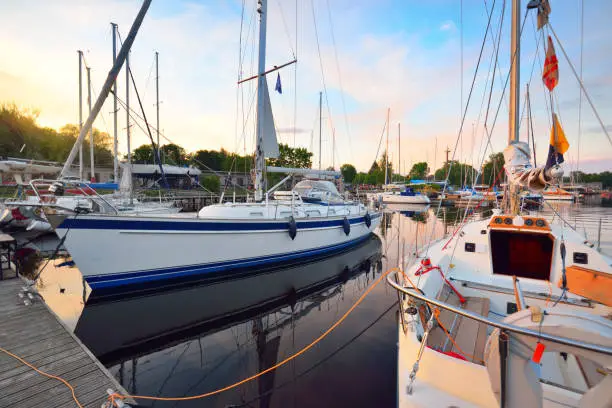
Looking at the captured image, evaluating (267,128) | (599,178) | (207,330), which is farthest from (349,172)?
(599,178)

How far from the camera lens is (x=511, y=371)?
2.12 m

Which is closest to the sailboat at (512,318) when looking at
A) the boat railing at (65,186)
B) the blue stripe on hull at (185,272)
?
the blue stripe on hull at (185,272)

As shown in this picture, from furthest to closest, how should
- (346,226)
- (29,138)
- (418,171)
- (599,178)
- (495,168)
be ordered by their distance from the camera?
(599,178)
(418,171)
(29,138)
(346,226)
(495,168)

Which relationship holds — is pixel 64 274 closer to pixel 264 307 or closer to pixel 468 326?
pixel 264 307

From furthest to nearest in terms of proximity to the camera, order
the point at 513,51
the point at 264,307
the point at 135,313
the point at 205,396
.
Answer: the point at 264,307
the point at 135,313
the point at 513,51
the point at 205,396

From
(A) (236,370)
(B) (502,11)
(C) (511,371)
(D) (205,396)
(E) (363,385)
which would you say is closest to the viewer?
(C) (511,371)

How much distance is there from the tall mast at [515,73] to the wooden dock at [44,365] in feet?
22.0

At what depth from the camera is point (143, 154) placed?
50531 mm

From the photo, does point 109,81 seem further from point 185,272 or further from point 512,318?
point 512,318

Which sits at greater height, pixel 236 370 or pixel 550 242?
pixel 550 242

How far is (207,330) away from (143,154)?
53543 mm

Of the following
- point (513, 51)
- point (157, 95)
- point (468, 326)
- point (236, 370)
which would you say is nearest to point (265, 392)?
point (236, 370)

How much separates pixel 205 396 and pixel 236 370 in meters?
0.67

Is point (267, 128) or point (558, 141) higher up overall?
point (267, 128)
